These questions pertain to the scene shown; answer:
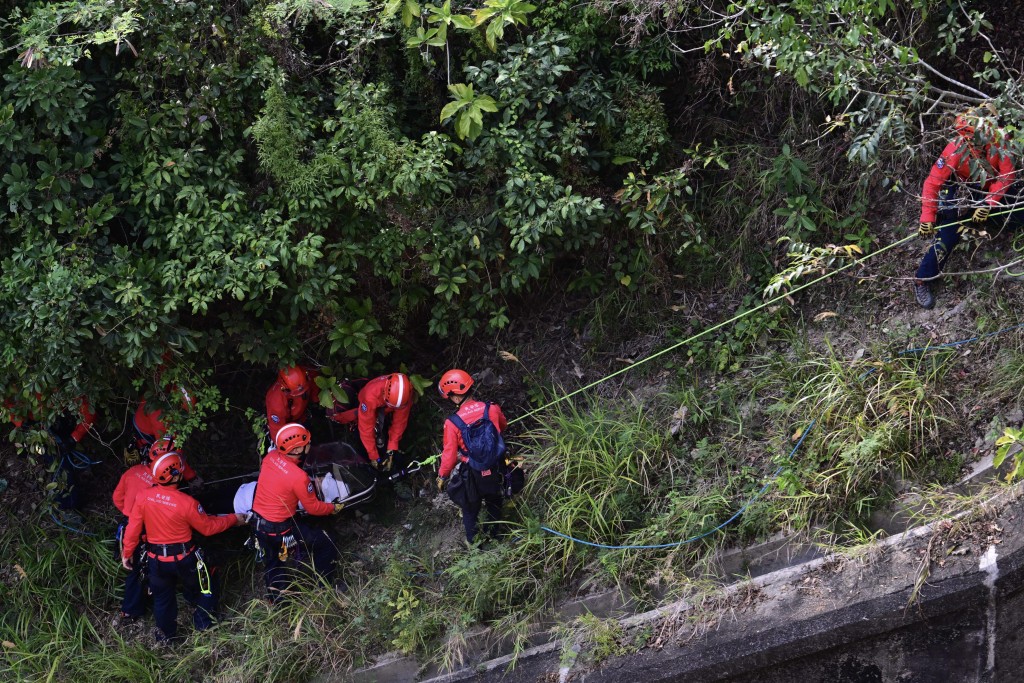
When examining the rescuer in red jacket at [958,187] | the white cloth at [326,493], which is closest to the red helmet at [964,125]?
the rescuer in red jacket at [958,187]

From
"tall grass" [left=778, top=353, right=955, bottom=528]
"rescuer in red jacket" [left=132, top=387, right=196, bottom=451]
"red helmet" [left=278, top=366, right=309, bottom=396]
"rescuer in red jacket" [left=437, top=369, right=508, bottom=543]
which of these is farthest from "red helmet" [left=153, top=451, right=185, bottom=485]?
"tall grass" [left=778, top=353, right=955, bottom=528]

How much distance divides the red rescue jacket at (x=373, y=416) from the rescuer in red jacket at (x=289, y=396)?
274 mm

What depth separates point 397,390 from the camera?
6.98 meters

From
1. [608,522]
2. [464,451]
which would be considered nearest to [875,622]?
[608,522]

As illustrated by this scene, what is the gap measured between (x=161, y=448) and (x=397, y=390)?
176 cm

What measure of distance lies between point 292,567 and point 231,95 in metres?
3.36

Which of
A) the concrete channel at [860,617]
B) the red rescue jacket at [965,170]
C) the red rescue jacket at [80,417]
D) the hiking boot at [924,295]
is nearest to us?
the concrete channel at [860,617]

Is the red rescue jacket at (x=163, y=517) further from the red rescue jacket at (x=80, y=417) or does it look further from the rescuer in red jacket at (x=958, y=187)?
the rescuer in red jacket at (x=958, y=187)

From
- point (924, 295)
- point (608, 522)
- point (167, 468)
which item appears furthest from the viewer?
point (167, 468)

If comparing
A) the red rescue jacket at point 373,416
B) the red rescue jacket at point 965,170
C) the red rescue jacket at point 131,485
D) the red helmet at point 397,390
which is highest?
the red rescue jacket at point 965,170

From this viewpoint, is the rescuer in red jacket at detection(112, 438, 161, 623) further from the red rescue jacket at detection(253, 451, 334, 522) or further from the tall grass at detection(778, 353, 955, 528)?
the tall grass at detection(778, 353, 955, 528)

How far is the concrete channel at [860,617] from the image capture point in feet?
16.6

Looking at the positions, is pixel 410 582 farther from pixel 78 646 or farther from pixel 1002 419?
pixel 1002 419

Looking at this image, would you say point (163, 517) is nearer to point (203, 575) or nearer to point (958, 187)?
point (203, 575)
